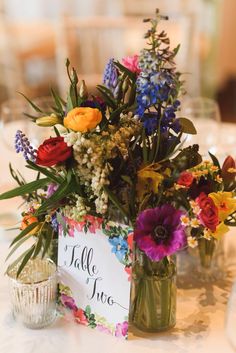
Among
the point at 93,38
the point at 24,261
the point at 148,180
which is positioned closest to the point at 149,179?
the point at 148,180

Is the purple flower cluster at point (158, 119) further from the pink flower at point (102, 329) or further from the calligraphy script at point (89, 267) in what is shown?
the pink flower at point (102, 329)

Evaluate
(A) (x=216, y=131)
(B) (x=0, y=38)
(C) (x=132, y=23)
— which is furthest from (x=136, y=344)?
(B) (x=0, y=38)

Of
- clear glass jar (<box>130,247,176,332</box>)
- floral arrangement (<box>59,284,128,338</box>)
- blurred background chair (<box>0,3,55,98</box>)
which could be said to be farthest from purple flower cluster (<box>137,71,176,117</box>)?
blurred background chair (<box>0,3,55,98</box>)

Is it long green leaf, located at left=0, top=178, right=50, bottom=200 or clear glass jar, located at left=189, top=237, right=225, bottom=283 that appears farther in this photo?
clear glass jar, located at left=189, top=237, right=225, bottom=283

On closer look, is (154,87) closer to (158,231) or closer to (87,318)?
(158,231)

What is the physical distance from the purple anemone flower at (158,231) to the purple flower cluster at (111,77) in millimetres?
200

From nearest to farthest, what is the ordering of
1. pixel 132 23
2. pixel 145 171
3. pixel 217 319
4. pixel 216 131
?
pixel 145 171 < pixel 217 319 < pixel 216 131 < pixel 132 23

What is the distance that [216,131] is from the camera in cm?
160

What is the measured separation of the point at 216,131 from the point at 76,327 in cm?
85

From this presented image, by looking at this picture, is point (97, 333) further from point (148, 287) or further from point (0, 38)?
point (0, 38)

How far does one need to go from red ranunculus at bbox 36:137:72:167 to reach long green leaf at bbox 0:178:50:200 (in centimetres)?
7

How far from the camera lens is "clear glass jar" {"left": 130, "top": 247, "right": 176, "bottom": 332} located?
2.88 feet

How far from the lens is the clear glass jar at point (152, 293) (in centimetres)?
88

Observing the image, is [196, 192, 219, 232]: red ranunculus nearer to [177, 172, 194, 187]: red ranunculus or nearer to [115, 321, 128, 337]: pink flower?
[177, 172, 194, 187]: red ranunculus
